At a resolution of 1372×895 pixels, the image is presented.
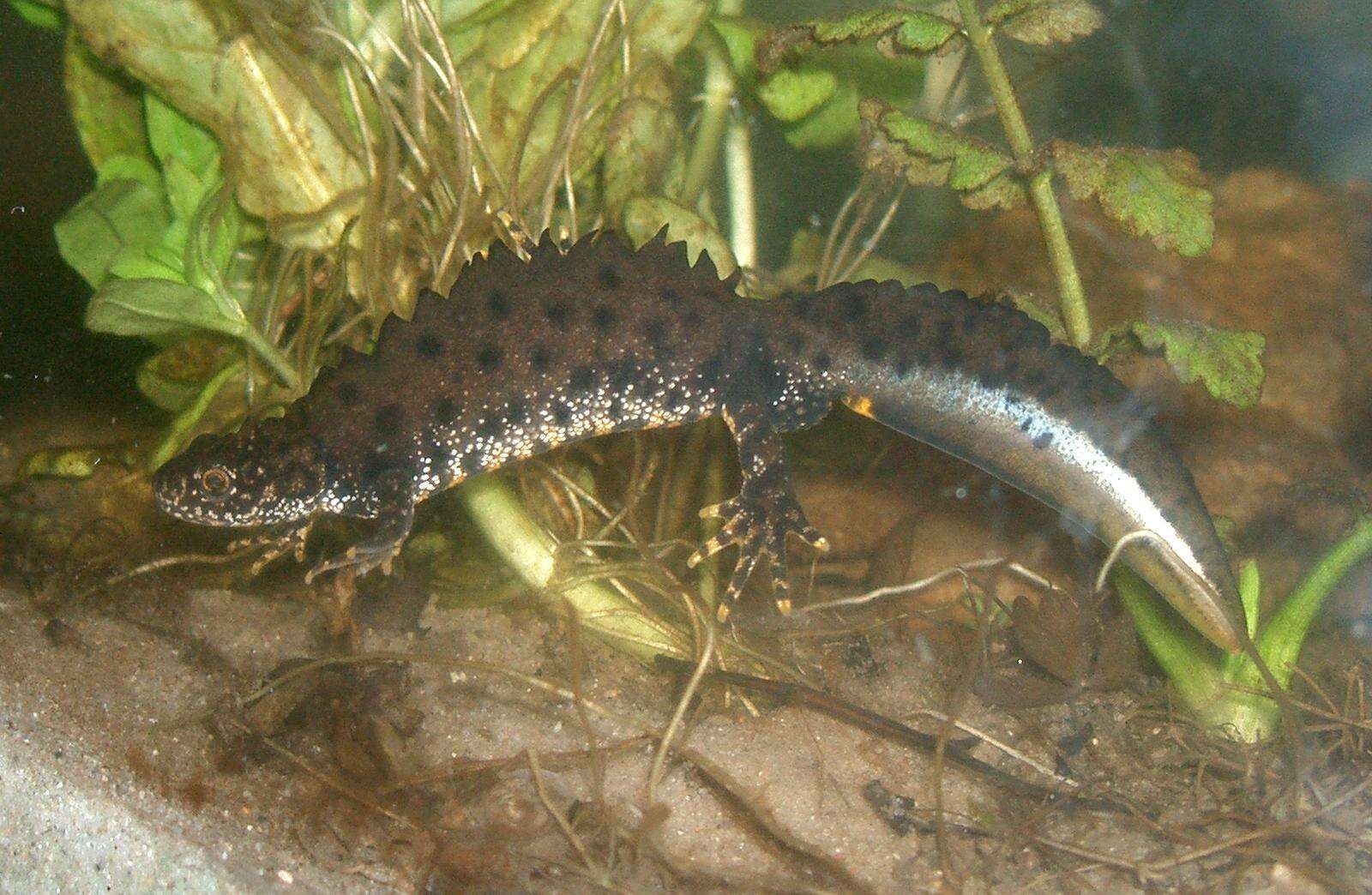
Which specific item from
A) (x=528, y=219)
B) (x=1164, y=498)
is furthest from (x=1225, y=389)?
(x=528, y=219)

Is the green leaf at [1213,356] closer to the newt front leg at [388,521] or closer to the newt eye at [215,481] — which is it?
the newt front leg at [388,521]

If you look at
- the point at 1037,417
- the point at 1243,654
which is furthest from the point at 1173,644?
the point at 1037,417

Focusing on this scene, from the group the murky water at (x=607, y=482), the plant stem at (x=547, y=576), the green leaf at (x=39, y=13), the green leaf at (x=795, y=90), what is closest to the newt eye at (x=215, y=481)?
the murky water at (x=607, y=482)

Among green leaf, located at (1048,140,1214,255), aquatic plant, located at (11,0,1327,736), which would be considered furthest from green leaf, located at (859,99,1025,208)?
green leaf, located at (1048,140,1214,255)

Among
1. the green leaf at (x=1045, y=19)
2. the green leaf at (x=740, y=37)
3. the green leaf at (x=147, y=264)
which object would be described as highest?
the green leaf at (x=1045, y=19)

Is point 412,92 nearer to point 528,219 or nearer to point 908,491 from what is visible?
point 528,219

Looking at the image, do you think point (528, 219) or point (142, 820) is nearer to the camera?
point (142, 820)

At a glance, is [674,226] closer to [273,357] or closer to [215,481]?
[273,357]

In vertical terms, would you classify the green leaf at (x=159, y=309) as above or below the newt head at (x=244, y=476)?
above
